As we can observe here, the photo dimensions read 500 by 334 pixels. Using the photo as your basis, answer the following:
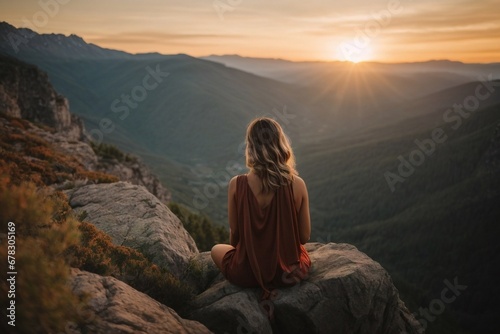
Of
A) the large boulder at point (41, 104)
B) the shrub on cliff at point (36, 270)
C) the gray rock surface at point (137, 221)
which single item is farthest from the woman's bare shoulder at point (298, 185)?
the large boulder at point (41, 104)

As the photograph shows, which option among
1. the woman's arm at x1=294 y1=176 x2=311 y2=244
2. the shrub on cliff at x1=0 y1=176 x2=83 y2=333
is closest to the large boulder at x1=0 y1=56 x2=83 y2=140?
the shrub on cliff at x1=0 y1=176 x2=83 y2=333

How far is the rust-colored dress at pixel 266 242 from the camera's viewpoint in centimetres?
725

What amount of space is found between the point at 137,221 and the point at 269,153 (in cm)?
526

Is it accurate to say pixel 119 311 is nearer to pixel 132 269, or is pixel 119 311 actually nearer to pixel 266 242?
pixel 132 269

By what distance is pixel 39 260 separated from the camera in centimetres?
470

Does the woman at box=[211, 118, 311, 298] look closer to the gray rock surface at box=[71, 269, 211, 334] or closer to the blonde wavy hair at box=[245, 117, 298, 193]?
the blonde wavy hair at box=[245, 117, 298, 193]

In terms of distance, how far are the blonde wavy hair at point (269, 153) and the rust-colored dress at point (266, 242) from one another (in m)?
0.34

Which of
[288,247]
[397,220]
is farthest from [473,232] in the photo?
[288,247]

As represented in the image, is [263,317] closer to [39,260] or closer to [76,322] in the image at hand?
[76,322]

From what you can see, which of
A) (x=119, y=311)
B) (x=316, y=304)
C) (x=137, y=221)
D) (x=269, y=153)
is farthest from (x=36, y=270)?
(x=137, y=221)

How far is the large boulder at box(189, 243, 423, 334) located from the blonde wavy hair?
2539 mm

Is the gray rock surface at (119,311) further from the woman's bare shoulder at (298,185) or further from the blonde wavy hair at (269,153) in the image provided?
the woman's bare shoulder at (298,185)

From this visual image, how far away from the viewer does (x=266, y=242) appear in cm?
738

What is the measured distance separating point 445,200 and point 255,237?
212455 mm
